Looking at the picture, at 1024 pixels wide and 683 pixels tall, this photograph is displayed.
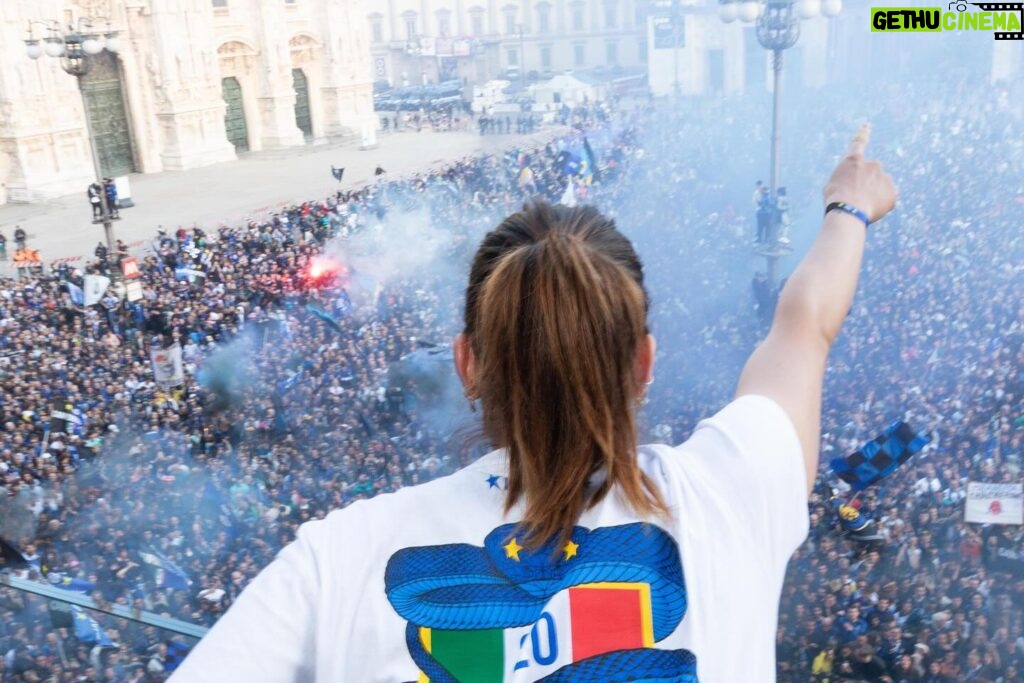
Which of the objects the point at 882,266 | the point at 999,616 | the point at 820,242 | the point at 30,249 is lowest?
the point at 999,616

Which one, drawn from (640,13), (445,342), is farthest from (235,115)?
(445,342)

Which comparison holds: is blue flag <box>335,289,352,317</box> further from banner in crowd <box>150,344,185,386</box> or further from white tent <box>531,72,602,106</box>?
white tent <box>531,72,602,106</box>

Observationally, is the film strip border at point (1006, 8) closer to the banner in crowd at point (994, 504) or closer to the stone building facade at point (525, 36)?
the stone building facade at point (525, 36)

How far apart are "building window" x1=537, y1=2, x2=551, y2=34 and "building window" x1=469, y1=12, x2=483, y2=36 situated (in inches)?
25.2

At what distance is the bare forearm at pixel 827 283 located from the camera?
2.63ft

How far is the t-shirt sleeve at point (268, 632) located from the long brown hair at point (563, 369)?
147 millimetres

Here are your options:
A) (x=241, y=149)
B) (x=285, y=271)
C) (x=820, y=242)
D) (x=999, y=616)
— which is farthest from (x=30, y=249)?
(x=820, y=242)

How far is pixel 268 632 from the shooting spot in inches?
24.5

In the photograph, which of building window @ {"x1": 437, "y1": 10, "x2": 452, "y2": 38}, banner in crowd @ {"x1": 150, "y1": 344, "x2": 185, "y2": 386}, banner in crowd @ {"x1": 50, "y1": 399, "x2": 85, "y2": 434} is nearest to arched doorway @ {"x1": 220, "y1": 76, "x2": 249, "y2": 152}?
building window @ {"x1": 437, "y1": 10, "x2": 452, "y2": 38}

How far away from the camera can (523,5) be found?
34.8 feet

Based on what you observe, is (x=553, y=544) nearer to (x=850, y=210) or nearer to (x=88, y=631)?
(x=850, y=210)

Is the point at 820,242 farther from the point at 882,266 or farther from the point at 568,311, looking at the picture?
the point at 882,266

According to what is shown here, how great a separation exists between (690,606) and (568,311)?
22cm

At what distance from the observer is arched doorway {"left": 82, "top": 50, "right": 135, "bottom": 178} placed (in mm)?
10281
